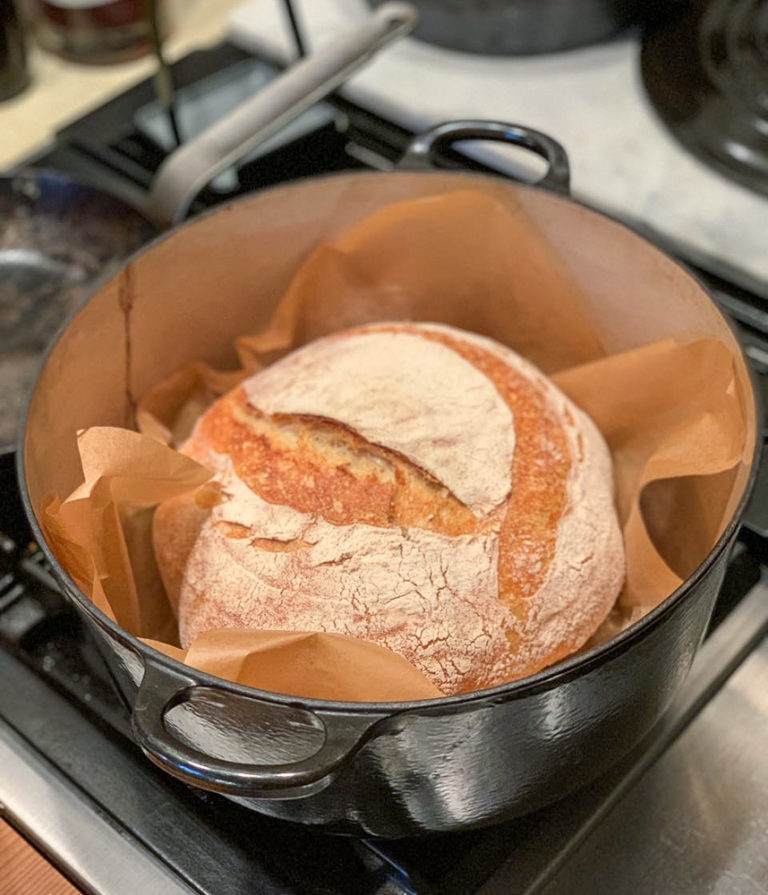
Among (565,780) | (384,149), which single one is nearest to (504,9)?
(384,149)

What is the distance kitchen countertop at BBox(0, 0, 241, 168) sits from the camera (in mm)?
1309

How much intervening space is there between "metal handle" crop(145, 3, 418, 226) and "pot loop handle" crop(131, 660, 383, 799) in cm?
45

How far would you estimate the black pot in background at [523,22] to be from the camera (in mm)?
1041

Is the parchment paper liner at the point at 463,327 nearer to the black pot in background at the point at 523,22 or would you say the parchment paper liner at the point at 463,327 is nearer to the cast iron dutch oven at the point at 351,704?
the cast iron dutch oven at the point at 351,704

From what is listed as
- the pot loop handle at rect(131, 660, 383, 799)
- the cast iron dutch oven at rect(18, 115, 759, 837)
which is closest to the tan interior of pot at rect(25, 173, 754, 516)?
the cast iron dutch oven at rect(18, 115, 759, 837)

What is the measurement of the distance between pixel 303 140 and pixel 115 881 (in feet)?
2.26

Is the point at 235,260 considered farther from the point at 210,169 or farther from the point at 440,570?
the point at 440,570

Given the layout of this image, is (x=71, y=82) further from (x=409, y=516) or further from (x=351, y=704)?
(x=351, y=704)

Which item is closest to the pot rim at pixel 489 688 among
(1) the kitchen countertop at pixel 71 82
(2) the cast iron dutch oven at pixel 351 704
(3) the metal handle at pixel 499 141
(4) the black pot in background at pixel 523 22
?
(2) the cast iron dutch oven at pixel 351 704

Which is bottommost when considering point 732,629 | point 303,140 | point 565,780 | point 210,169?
point 732,629

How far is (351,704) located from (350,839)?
0.21m

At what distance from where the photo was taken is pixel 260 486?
63 cm

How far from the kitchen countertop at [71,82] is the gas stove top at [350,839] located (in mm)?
718

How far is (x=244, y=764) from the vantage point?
0.44 meters
